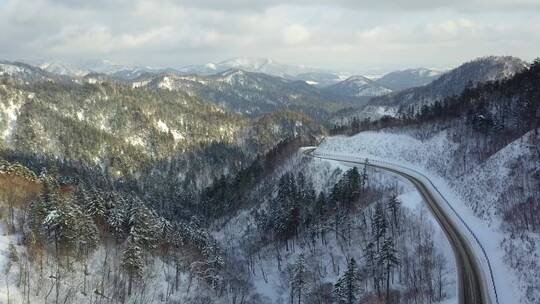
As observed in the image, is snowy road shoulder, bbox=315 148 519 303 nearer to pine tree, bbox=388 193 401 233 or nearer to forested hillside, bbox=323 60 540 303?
forested hillside, bbox=323 60 540 303

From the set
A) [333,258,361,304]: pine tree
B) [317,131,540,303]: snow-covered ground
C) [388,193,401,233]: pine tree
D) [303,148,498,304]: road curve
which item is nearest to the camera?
[303,148,498,304]: road curve

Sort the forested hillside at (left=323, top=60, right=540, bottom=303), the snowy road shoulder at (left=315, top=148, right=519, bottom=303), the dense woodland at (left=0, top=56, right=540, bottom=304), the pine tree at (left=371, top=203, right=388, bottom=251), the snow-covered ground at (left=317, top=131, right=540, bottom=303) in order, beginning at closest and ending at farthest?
the snowy road shoulder at (left=315, top=148, right=519, bottom=303)
the snow-covered ground at (left=317, top=131, right=540, bottom=303)
the forested hillside at (left=323, top=60, right=540, bottom=303)
the dense woodland at (left=0, top=56, right=540, bottom=304)
the pine tree at (left=371, top=203, right=388, bottom=251)

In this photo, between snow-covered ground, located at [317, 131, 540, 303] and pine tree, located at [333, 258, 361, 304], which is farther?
pine tree, located at [333, 258, 361, 304]

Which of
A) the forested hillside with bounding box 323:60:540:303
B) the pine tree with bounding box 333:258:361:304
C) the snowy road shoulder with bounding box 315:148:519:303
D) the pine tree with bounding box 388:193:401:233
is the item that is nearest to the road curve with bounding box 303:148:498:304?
Answer: the snowy road shoulder with bounding box 315:148:519:303

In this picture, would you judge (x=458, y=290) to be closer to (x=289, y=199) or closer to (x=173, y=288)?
(x=173, y=288)

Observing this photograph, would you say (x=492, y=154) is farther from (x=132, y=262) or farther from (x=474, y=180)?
(x=132, y=262)

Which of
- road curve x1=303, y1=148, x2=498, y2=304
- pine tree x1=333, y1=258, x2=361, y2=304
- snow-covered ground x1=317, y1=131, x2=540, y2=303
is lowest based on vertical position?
pine tree x1=333, y1=258, x2=361, y2=304

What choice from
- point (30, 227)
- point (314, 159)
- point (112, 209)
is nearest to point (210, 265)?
point (112, 209)

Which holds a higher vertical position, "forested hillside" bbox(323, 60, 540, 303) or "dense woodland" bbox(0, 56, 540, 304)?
"forested hillside" bbox(323, 60, 540, 303)
